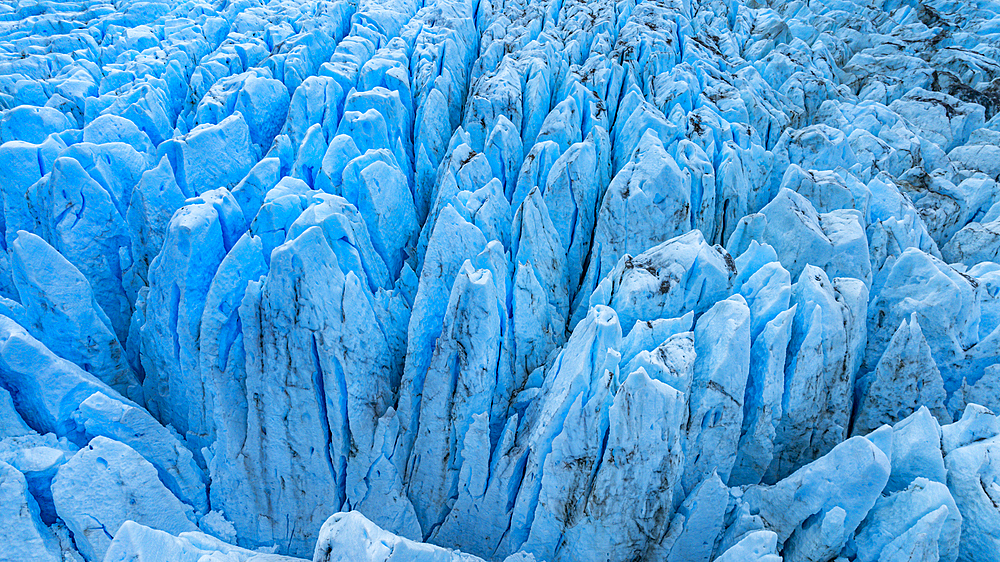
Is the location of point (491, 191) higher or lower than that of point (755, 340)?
higher

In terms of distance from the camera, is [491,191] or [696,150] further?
[696,150]

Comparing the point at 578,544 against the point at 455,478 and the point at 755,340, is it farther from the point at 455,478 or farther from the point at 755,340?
the point at 755,340

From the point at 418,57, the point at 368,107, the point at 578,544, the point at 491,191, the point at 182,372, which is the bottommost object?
the point at 578,544

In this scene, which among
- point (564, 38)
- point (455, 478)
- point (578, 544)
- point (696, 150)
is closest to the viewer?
point (578, 544)

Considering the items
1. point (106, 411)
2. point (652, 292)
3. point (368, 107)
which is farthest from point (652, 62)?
point (106, 411)

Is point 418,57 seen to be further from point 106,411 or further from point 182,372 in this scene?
point 106,411

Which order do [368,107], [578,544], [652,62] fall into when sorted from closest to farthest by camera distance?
[578,544] < [368,107] < [652,62]
